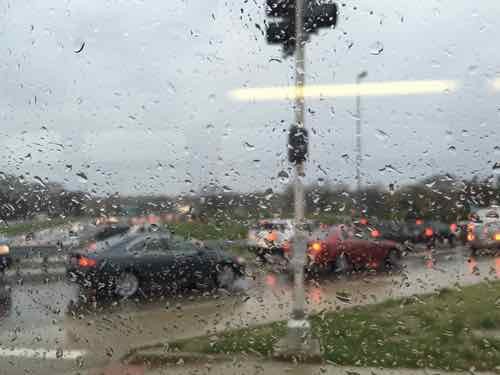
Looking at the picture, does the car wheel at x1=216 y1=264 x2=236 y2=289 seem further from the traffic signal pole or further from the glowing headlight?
the glowing headlight

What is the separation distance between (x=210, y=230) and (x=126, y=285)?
108 cm

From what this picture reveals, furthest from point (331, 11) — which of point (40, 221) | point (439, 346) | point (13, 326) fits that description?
point (13, 326)

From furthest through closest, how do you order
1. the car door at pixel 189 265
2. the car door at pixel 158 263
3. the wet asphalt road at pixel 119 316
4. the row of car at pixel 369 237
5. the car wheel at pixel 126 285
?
1. the car wheel at pixel 126 285
2. the car door at pixel 158 263
3. the car door at pixel 189 265
4. the wet asphalt road at pixel 119 316
5. the row of car at pixel 369 237

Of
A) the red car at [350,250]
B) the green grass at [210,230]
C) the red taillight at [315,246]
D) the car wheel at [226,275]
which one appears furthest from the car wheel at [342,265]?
the car wheel at [226,275]

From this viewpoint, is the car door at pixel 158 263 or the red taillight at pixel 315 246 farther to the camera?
the car door at pixel 158 263

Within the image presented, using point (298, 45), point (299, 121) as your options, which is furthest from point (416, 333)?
point (298, 45)

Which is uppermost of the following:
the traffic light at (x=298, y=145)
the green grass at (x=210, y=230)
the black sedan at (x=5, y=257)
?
the traffic light at (x=298, y=145)

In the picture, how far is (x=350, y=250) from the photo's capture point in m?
3.73

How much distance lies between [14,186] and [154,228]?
1141 millimetres

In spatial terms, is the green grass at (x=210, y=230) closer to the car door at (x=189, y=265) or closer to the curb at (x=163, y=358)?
the car door at (x=189, y=265)

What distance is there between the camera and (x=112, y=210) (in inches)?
163

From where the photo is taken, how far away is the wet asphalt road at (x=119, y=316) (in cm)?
402

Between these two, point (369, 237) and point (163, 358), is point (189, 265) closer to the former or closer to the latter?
point (163, 358)

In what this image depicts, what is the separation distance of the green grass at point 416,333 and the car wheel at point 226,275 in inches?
16.9
